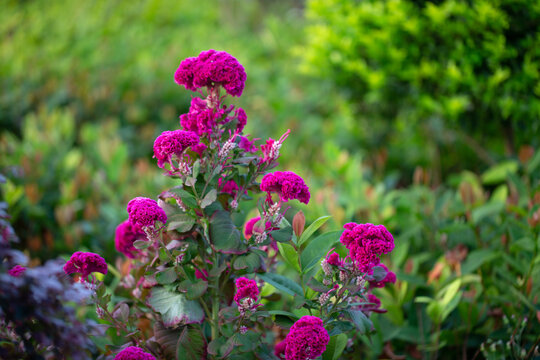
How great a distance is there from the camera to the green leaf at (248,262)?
1427mm

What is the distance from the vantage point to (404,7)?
136 inches

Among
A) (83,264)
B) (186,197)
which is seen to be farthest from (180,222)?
(83,264)

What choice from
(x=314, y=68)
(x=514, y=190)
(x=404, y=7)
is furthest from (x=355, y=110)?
(x=514, y=190)

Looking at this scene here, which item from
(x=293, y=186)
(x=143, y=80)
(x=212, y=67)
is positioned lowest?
(x=293, y=186)

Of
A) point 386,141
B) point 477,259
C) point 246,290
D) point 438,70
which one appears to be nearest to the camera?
point 246,290

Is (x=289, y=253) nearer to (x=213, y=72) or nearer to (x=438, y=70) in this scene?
(x=213, y=72)

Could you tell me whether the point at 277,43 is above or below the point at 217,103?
above

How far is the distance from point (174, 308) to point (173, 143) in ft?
1.61

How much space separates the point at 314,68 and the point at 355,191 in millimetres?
1614

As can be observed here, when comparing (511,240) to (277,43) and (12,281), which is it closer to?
(12,281)

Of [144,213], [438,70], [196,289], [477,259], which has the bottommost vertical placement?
[477,259]

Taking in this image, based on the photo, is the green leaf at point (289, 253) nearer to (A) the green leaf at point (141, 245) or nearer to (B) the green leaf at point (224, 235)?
(B) the green leaf at point (224, 235)

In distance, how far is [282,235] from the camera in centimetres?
146

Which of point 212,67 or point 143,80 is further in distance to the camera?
point 143,80
